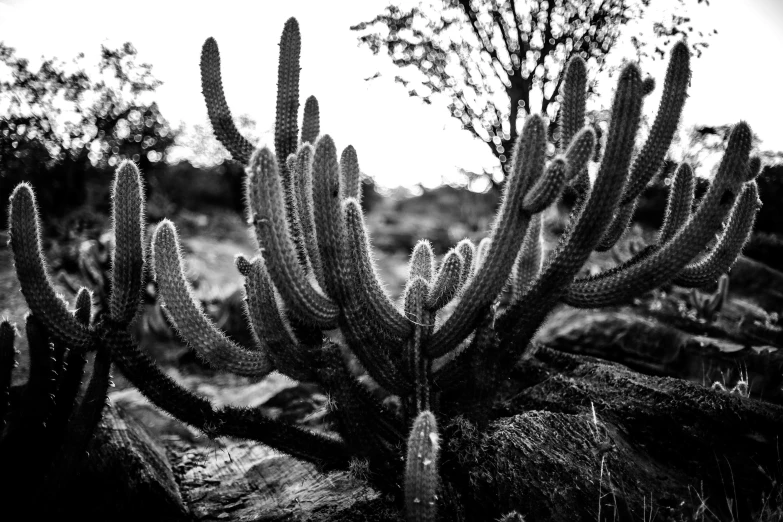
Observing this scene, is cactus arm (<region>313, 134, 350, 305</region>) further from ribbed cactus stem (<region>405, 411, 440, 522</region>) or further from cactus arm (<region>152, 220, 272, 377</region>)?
ribbed cactus stem (<region>405, 411, 440, 522</region>)

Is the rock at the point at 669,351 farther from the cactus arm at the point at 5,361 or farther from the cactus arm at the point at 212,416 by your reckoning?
the cactus arm at the point at 5,361

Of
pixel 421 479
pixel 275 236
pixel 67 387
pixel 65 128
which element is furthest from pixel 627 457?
pixel 65 128

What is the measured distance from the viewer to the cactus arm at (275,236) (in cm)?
283

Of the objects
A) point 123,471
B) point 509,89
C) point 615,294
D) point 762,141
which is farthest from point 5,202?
point 762,141

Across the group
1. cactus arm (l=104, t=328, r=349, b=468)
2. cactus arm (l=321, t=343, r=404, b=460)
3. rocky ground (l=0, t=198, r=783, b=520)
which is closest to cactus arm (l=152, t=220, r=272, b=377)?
cactus arm (l=104, t=328, r=349, b=468)

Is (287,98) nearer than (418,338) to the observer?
No

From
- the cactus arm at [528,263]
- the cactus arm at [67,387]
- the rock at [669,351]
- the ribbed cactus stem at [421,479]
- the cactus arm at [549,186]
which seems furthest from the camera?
the rock at [669,351]

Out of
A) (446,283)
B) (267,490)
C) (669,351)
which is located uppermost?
(446,283)

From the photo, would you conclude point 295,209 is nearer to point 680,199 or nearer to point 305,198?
point 305,198

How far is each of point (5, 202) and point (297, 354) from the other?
12470 mm

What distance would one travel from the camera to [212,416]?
328cm

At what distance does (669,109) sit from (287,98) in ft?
9.94

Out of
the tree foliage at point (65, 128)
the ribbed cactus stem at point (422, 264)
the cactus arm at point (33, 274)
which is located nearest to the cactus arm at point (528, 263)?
the ribbed cactus stem at point (422, 264)

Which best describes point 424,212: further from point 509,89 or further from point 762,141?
point 509,89
